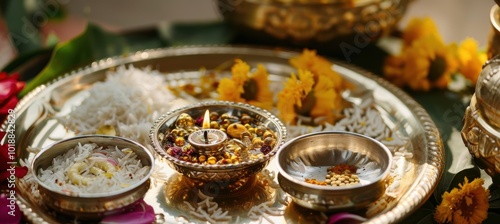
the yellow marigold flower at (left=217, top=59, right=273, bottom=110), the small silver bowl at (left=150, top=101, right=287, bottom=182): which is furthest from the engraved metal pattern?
the small silver bowl at (left=150, top=101, right=287, bottom=182)

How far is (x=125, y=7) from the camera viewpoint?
7.56 ft

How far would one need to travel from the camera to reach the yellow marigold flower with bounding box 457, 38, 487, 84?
1.10 meters

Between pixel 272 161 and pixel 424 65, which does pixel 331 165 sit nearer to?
pixel 272 161

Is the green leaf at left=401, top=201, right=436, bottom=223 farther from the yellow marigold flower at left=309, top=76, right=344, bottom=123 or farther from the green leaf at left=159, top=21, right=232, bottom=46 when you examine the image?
the green leaf at left=159, top=21, right=232, bottom=46

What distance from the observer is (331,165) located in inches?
32.4

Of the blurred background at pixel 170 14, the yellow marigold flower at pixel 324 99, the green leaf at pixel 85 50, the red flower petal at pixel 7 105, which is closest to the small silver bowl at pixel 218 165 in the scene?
the yellow marigold flower at pixel 324 99

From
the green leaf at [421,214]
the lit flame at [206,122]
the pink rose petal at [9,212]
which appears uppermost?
the lit flame at [206,122]

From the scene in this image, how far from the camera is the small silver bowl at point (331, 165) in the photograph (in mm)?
720

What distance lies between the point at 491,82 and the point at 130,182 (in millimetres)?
436

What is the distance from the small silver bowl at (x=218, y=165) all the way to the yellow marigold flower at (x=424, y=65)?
1.13 ft

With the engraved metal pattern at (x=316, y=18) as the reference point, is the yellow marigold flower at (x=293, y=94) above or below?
below

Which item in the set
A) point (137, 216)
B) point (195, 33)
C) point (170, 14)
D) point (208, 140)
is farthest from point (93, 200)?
point (170, 14)

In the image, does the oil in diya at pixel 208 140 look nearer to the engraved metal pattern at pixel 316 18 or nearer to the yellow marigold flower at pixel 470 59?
the engraved metal pattern at pixel 316 18

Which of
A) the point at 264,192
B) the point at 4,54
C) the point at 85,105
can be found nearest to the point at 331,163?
the point at 264,192
